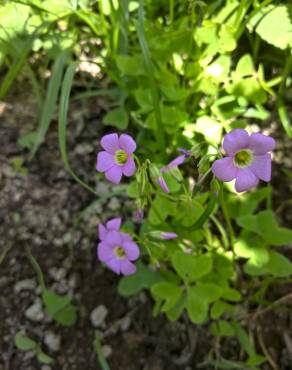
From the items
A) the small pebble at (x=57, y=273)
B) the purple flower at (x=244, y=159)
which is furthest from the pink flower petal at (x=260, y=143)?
the small pebble at (x=57, y=273)

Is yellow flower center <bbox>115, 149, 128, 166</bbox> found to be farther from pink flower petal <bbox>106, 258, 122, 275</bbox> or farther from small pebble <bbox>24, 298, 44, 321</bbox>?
small pebble <bbox>24, 298, 44, 321</bbox>

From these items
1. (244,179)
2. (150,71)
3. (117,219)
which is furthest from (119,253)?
(150,71)

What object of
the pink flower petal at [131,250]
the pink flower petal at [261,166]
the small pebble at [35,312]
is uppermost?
the pink flower petal at [261,166]

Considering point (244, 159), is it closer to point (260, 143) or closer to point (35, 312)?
point (260, 143)

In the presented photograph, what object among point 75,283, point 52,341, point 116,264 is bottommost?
point 52,341

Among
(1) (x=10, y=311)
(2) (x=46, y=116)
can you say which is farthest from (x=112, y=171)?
(1) (x=10, y=311)

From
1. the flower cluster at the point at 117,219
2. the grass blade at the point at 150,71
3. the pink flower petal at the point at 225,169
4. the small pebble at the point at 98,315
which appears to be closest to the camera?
the pink flower petal at the point at 225,169

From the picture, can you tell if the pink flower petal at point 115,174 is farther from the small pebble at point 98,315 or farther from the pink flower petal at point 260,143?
the small pebble at point 98,315

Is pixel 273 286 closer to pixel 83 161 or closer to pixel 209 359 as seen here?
pixel 209 359
